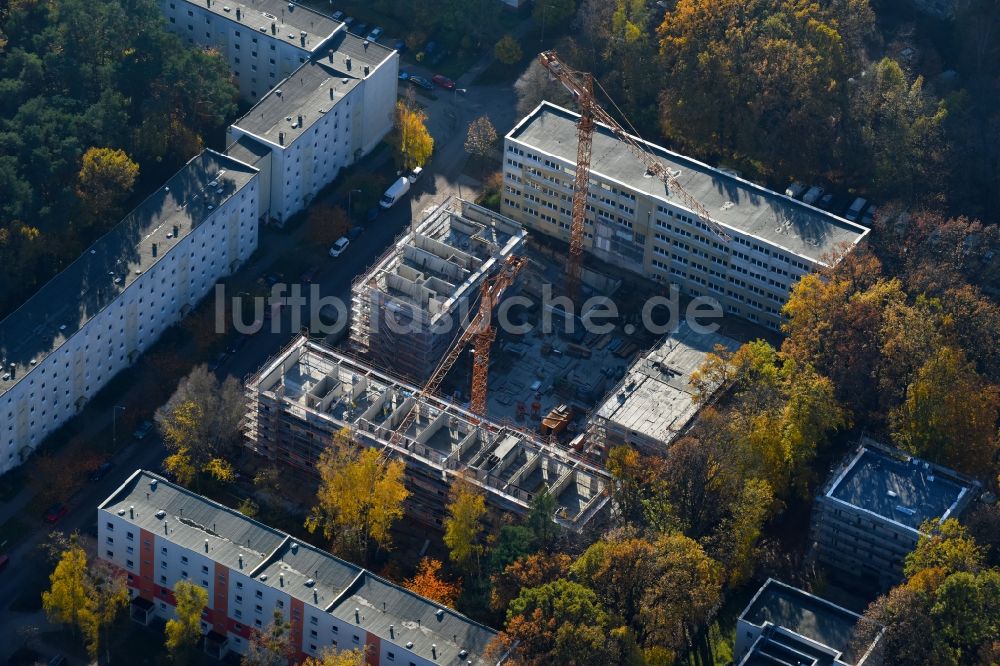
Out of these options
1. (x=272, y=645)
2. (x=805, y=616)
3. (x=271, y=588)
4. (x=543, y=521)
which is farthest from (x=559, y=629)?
(x=271, y=588)

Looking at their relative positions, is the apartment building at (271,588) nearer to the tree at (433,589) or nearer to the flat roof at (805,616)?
the tree at (433,589)

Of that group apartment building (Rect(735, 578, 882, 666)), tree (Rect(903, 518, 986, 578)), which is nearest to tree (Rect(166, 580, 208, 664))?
apartment building (Rect(735, 578, 882, 666))

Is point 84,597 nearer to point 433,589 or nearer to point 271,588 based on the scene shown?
point 271,588

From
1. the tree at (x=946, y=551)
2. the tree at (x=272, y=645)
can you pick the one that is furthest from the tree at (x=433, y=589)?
the tree at (x=946, y=551)

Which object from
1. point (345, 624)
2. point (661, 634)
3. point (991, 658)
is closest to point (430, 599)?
point (345, 624)

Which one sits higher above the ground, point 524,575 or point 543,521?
point 543,521

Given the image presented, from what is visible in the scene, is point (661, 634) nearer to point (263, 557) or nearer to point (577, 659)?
point (577, 659)
